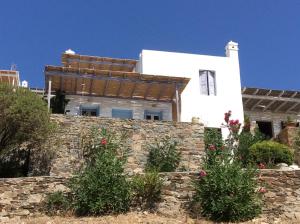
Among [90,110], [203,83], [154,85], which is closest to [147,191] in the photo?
[154,85]

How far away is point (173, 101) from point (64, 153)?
25.8ft

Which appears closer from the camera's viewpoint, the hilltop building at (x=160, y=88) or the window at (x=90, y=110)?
the hilltop building at (x=160, y=88)

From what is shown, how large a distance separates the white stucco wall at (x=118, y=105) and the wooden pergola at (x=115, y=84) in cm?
19

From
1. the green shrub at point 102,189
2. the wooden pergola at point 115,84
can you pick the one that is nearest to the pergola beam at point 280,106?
the wooden pergola at point 115,84

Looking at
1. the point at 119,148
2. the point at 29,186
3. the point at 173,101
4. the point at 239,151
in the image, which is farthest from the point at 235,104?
the point at 29,186

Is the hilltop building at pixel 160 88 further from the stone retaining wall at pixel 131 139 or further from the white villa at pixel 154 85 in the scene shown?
the stone retaining wall at pixel 131 139

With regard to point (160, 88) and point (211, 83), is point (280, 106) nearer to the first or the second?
point (211, 83)

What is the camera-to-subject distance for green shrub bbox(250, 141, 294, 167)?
790 inches

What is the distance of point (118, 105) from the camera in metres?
24.0

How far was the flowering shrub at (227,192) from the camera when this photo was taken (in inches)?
508

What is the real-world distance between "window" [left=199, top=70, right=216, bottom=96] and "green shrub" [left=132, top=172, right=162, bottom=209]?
12.3 metres

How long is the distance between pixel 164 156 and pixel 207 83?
864 cm

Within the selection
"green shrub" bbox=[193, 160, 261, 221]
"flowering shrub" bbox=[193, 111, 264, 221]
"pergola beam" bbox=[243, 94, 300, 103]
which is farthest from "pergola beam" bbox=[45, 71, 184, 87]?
"green shrub" bbox=[193, 160, 261, 221]

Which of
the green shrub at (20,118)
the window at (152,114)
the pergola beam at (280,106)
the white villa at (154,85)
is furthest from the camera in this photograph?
the pergola beam at (280,106)
